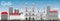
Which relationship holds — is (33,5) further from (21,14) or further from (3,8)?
(3,8)

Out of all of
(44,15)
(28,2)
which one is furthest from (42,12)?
(28,2)

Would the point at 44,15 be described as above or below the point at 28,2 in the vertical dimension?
below

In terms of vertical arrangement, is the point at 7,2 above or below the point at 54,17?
above

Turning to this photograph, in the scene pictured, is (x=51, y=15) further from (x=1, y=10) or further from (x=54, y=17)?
(x=1, y=10)

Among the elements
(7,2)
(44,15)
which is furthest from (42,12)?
(7,2)

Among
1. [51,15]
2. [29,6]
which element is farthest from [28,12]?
[51,15]

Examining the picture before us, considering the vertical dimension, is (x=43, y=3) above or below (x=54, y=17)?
above

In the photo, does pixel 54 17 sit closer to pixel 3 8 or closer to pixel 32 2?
pixel 32 2
